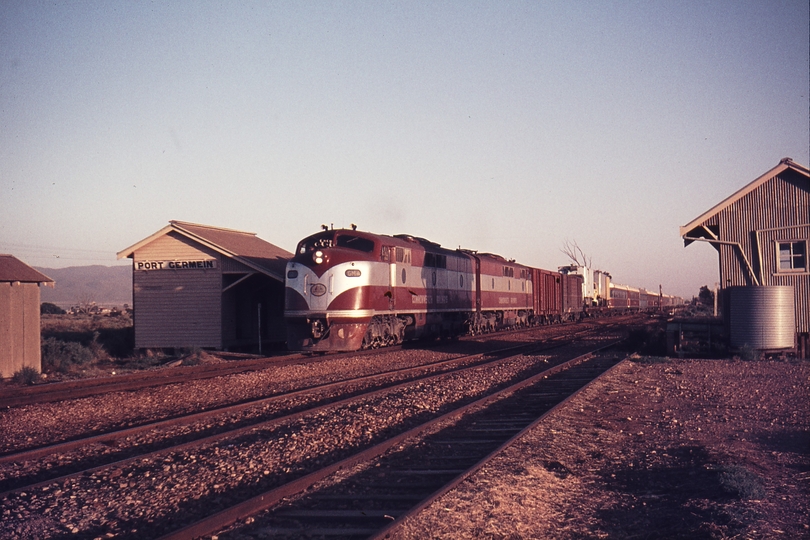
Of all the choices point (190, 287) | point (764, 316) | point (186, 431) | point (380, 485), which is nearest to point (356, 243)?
point (190, 287)

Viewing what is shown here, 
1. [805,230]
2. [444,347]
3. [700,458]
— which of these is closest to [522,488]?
[700,458]

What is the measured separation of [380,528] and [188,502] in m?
2.15

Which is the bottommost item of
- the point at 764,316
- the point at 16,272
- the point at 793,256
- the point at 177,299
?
the point at 764,316

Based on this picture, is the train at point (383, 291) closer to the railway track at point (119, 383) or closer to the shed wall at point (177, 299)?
the railway track at point (119, 383)

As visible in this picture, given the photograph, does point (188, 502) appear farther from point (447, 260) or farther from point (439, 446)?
point (447, 260)

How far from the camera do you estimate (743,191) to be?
64.3ft

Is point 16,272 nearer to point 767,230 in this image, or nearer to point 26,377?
point 26,377

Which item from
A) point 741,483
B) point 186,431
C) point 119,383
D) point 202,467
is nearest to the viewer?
point 741,483

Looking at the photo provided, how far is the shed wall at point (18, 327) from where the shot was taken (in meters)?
19.4

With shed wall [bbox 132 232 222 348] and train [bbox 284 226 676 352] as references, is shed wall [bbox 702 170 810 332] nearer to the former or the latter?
train [bbox 284 226 676 352]

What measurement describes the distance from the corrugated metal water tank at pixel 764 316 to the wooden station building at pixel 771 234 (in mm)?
555

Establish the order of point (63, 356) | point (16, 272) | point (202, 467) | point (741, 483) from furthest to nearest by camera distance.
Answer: point (63, 356)
point (16, 272)
point (202, 467)
point (741, 483)

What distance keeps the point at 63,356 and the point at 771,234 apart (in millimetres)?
23579

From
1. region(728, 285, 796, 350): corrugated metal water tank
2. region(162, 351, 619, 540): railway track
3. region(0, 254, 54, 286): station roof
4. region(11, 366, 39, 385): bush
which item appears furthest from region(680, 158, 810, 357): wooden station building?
region(0, 254, 54, 286): station roof
